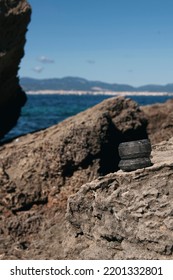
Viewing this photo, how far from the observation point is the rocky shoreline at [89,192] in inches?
255

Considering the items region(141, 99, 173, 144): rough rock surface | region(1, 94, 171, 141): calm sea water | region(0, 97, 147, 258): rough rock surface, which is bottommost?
region(1, 94, 171, 141): calm sea water

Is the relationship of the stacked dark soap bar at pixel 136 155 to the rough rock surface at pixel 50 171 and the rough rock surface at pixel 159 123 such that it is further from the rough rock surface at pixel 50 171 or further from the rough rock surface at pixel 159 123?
the rough rock surface at pixel 159 123

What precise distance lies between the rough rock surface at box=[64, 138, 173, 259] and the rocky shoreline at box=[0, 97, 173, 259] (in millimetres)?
13

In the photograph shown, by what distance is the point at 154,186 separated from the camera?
6484 millimetres

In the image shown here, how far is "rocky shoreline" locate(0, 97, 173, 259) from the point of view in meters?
6.47

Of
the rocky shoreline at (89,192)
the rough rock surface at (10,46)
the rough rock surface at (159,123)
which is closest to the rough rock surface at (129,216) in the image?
the rocky shoreline at (89,192)

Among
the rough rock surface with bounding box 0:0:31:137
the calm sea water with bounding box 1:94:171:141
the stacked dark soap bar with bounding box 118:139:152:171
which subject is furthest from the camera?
the calm sea water with bounding box 1:94:171:141

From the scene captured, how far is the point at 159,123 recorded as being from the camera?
43.3 feet

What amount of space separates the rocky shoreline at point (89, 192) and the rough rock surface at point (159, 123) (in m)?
0.03

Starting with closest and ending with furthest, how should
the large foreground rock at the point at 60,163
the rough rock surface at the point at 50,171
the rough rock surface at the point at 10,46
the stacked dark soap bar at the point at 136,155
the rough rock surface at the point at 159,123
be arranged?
the stacked dark soap bar at the point at 136,155, the rough rock surface at the point at 50,171, the large foreground rock at the point at 60,163, the rough rock surface at the point at 159,123, the rough rock surface at the point at 10,46

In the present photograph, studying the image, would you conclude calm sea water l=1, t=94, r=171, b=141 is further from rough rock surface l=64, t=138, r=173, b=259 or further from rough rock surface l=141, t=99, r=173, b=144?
rough rock surface l=64, t=138, r=173, b=259

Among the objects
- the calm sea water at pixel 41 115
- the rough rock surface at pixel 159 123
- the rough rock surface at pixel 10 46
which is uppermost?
the rough rock surface at pixel 10 46

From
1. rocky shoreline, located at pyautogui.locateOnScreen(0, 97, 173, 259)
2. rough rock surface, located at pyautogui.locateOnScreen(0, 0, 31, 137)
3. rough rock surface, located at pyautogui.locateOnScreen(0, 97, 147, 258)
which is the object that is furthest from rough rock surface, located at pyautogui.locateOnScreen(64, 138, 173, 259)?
rough rock surface, located at pyautogui.locateOnScreen(0, 0, 31, 137)
